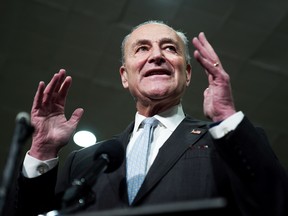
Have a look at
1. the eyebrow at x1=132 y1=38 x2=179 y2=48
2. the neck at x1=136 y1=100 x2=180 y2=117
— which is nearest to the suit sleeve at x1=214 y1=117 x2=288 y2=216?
the neck at x1=136 y1=100 x2=180 y2=117

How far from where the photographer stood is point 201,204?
0.88m

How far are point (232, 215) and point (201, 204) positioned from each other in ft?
1.93

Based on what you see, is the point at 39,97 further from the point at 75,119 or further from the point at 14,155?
the point at 14,155

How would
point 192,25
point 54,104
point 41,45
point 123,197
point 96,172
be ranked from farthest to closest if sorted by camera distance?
1. point 41,45
2. point 192,25
3. point 54,104
4. point 123,197
5. point 96,172

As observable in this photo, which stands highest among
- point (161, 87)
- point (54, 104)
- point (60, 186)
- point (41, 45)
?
point (41, 45)

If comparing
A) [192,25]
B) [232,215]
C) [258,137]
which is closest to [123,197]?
[232,215]

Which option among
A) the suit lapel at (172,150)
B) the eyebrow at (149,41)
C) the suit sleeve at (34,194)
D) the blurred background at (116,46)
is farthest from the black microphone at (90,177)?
the blurred background at (116,46)

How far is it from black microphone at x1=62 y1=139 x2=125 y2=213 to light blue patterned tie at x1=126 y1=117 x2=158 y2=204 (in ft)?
0.39

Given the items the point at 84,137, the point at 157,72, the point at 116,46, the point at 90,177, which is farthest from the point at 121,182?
the point at 84,137

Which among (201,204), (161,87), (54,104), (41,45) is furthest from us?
(41,45)

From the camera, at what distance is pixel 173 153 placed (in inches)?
63.1

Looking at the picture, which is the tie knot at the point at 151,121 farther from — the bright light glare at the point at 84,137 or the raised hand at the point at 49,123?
the bright light glare at the point at 84,137

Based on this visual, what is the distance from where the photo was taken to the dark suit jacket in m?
1.37

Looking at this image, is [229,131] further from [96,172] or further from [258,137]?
[96,172]
